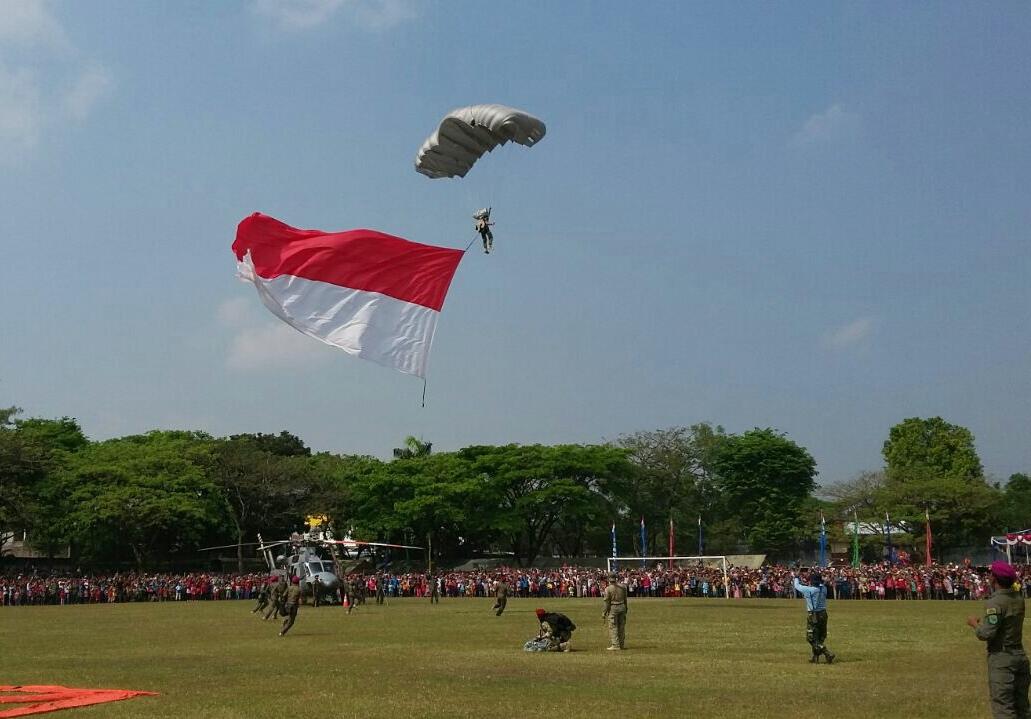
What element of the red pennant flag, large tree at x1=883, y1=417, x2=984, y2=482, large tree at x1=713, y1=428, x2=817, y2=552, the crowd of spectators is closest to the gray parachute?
the red pennant flag

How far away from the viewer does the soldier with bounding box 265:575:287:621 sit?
91.6ft

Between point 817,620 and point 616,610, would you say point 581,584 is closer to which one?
point 616,610

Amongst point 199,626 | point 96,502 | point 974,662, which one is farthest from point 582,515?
point 974,662

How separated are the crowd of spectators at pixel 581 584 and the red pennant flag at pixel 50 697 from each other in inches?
1041

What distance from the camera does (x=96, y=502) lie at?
58562 millimetres

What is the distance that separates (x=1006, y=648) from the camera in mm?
9062

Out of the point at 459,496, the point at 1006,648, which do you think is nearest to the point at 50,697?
the point at 1006,648

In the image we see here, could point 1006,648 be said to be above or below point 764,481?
below

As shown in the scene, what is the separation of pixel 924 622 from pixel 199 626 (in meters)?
18.6

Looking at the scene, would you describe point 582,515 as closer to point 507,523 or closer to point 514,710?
point 507,523

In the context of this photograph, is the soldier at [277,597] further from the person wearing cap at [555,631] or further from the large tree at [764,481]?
the large tree at [764,481]

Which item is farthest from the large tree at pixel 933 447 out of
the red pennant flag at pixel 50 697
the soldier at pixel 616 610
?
the red pennant flag at pixel 50 697

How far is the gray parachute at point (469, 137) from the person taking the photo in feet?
62.9

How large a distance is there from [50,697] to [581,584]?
1505 inches
